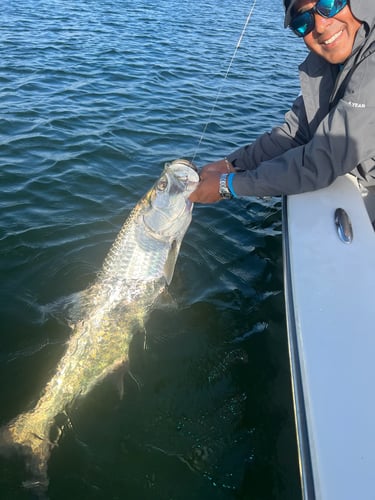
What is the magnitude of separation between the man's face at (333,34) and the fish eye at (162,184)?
1.83 m

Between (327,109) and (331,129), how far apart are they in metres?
0.93

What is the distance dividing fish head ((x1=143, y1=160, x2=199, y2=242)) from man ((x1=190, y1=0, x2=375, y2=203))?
0.41 feet

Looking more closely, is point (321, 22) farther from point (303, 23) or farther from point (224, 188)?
point (224, 188)

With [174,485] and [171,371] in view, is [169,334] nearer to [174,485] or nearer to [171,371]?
[171,371]

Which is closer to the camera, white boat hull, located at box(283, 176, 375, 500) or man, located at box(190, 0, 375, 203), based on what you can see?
white boat hull, located at box(283, 176, 375, 500)

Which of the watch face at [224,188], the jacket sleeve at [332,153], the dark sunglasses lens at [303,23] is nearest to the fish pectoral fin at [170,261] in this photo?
the watch face at [224,188]

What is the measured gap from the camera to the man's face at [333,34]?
3.58m

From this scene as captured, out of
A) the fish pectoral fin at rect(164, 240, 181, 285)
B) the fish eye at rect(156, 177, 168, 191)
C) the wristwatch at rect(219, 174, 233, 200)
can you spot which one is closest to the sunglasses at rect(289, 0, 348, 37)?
the wristwatch at rect(219, 174, 233, 200)

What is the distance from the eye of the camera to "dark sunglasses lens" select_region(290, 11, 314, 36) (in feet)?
12.0

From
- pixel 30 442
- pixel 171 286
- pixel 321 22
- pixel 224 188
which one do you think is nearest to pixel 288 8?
pixel 321 22

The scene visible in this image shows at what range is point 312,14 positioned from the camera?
3623 mm

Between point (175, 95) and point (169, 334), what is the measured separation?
7788 millimetres

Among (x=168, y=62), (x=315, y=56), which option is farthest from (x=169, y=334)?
(x=168, y=62)

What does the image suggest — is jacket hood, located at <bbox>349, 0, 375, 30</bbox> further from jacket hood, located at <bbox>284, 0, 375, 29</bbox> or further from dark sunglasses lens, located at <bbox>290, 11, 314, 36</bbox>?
dark sunglasses lens, located at <bbox>290, 11, 314, 36</bbox>
